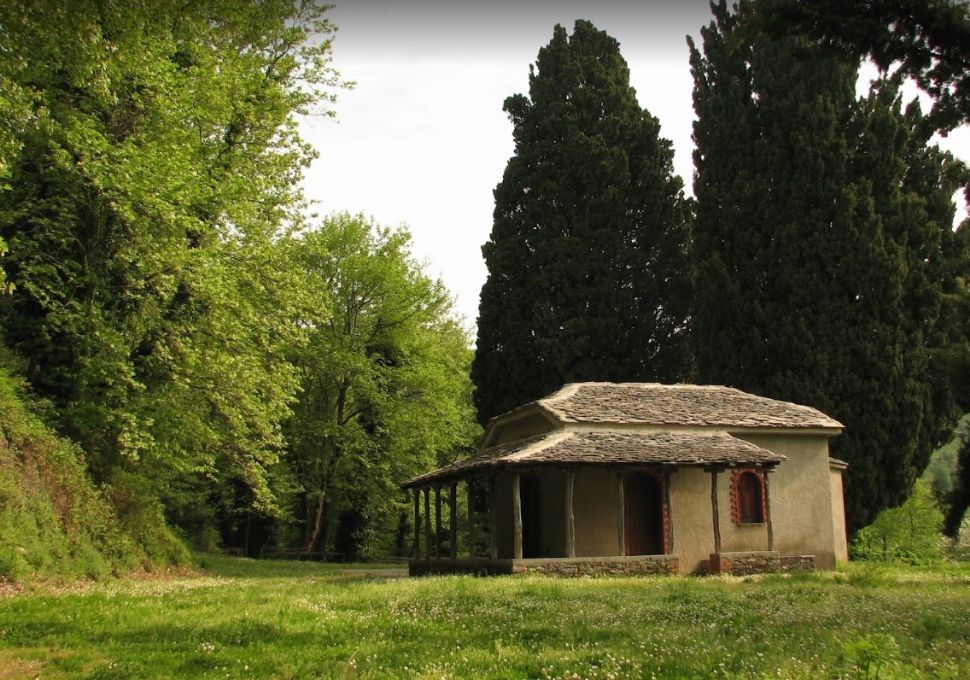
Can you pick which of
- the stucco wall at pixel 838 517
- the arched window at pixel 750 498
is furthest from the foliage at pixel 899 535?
the arched window at pixel 750 498

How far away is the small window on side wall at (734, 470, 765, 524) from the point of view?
956 inches

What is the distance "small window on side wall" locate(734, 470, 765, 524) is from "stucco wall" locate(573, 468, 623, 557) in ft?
12.9

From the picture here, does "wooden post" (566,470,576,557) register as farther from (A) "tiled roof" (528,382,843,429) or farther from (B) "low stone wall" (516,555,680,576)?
(A) "tiled roof" (528,382,843,429)

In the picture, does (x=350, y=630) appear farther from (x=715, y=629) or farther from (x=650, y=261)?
(x=650, y=261)

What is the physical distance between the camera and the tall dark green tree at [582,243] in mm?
33594

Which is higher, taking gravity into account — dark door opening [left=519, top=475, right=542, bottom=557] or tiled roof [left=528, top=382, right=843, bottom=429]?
tiled roof [left=528, top=382, right=843, bottom=429]

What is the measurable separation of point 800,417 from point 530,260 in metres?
13.9

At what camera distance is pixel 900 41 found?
11.3m

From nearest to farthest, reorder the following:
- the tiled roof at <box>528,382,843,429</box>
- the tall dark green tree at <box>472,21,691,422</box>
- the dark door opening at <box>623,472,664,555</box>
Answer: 1. the dark door opening at <box>623,472,664,555</box>
2. the tiled roof at <box>528,382,843,429</box>
3. the tall dark green tree at <box>472,21,691,422</box>

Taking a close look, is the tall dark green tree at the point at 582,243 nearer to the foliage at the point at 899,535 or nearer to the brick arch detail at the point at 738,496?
the brick arch detail at the point at 738,496

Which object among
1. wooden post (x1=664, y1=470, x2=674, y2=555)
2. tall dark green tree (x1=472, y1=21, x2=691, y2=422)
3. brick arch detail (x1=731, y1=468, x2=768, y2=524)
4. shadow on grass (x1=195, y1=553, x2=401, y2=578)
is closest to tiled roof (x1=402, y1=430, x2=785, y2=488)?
wooden post (x1=664, y1=470, x2=674, y2=555)

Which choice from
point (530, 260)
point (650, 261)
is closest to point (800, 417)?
point (650, 261)

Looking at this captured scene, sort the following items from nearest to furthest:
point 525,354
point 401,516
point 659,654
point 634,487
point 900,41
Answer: point 659,654 → point 900,41 → point 634,487 → point 525,354 → point 401,516

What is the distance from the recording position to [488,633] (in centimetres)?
927
